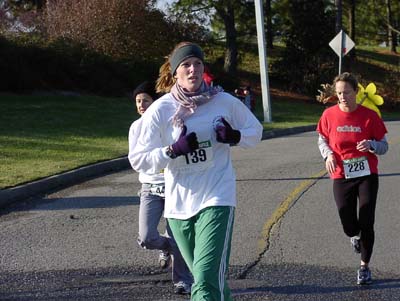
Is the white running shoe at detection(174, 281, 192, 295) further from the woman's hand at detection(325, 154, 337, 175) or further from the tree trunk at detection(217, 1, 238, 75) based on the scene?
the tree trunk at detection(217, 1, 238, 75)

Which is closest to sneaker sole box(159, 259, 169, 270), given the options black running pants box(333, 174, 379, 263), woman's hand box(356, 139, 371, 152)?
black running pants box(333, 174, 379, 263)

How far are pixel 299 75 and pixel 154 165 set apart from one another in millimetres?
35341

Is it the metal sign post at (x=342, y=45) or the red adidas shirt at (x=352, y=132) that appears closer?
the red adidas shirt at (x=352, y=132)

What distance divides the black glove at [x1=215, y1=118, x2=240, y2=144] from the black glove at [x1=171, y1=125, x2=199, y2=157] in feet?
0.47

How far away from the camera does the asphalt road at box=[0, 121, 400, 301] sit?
6.11 metres

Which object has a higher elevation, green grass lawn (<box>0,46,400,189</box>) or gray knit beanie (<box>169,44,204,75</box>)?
gray knit beanie (<box>169,44,204,75</box>)

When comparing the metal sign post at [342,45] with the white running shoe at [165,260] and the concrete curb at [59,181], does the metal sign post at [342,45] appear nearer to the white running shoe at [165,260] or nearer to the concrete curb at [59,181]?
the concrete curb at [59,181]

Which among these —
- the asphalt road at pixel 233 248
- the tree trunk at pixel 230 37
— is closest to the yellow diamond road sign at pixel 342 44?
the tree trunk at pixel 230 37

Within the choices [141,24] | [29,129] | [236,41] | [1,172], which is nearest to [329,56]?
[236,41]

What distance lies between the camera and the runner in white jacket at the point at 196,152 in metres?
4.29

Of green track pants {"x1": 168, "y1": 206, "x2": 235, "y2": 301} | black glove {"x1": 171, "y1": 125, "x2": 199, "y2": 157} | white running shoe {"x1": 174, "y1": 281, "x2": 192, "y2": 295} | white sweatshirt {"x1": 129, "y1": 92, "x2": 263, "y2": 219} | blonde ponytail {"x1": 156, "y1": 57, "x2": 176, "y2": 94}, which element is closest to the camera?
green track pants {"x1": 168, "y1": 206, "x2": 235, "y2": 301}

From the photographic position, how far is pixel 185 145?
4.27 meters

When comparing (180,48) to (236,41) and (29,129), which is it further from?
(236,41)

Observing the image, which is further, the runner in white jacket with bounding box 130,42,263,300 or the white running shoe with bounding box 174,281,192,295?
the white running shoe with bounding box 174,281,192,295
